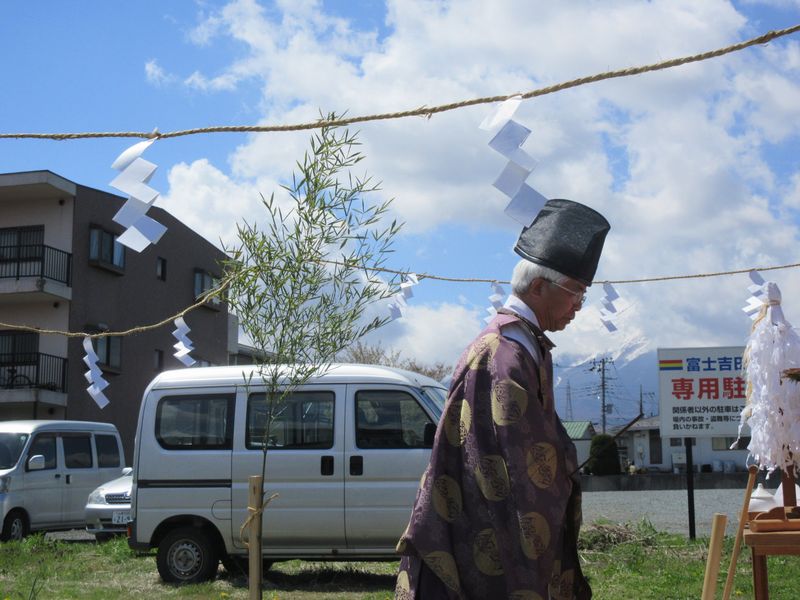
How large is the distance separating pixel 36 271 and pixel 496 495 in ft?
90.1

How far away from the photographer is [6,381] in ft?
92.7

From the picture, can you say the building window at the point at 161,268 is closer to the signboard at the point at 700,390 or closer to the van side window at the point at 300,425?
the signboard at the point at 700,390

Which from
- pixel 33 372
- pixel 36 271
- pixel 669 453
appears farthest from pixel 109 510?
pixel 669 453

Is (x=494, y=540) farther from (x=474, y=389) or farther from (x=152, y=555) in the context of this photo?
(x=152, y=555)

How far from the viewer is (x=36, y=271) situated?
92.1 feet

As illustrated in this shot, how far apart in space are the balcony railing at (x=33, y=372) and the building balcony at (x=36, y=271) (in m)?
1.84

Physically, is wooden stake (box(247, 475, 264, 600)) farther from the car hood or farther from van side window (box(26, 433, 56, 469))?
van side window (box(26, 433, 56, 469))

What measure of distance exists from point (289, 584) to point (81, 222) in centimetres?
2139

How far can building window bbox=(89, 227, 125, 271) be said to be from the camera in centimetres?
2978

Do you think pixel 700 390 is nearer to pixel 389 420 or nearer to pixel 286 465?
pixel 389 420

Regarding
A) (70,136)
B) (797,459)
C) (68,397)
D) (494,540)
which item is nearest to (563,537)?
(494,540)

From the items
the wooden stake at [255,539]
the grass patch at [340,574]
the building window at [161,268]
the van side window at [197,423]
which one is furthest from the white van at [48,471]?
the building window at [161,268]

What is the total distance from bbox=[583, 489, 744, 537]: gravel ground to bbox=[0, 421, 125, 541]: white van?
26.2 ft

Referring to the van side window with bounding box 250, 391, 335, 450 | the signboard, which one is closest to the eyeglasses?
the van side window with bounding box 250, 391, 335, 450
